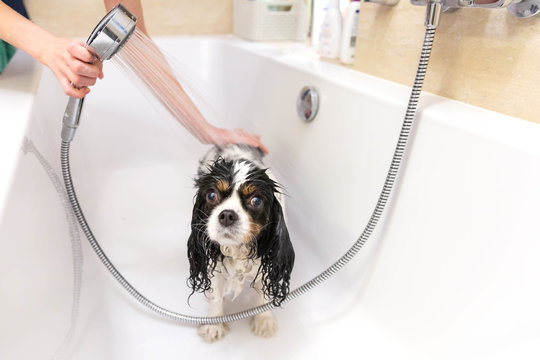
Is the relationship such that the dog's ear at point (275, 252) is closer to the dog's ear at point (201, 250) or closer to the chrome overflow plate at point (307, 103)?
the dog's ear at point (201, 250)

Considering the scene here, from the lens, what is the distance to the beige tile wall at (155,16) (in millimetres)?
1667

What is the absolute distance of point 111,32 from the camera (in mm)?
633

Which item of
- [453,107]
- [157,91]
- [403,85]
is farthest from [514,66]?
[157,91]

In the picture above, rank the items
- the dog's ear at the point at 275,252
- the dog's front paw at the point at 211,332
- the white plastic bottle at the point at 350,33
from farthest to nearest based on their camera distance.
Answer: the white plastic bottle at the point at 350,33, the dog's front paw at the point at 211,332, the dog's ear at the point at 275,252

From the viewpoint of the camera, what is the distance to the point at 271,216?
826 mm

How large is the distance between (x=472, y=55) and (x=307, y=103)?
0.44 metres

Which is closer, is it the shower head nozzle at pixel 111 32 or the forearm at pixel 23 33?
the shower head nozzle at pixel 111 32

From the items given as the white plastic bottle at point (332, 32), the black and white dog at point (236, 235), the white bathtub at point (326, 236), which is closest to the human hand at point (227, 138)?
the white bathtub at point (326, 236)

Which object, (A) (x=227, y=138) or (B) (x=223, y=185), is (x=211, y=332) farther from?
(A) (x=227, y=138)

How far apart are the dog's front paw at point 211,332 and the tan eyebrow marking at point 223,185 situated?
0.36 meters

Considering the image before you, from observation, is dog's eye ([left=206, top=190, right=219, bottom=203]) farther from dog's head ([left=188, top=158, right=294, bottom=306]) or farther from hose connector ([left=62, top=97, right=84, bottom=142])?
hose connector ([left=62, top=97, right=84, bottom=142])

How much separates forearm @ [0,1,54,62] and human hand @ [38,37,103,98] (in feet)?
0.07

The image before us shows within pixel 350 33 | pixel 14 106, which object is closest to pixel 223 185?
pixel 14 106

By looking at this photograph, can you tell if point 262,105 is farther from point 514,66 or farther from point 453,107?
point 514,66
